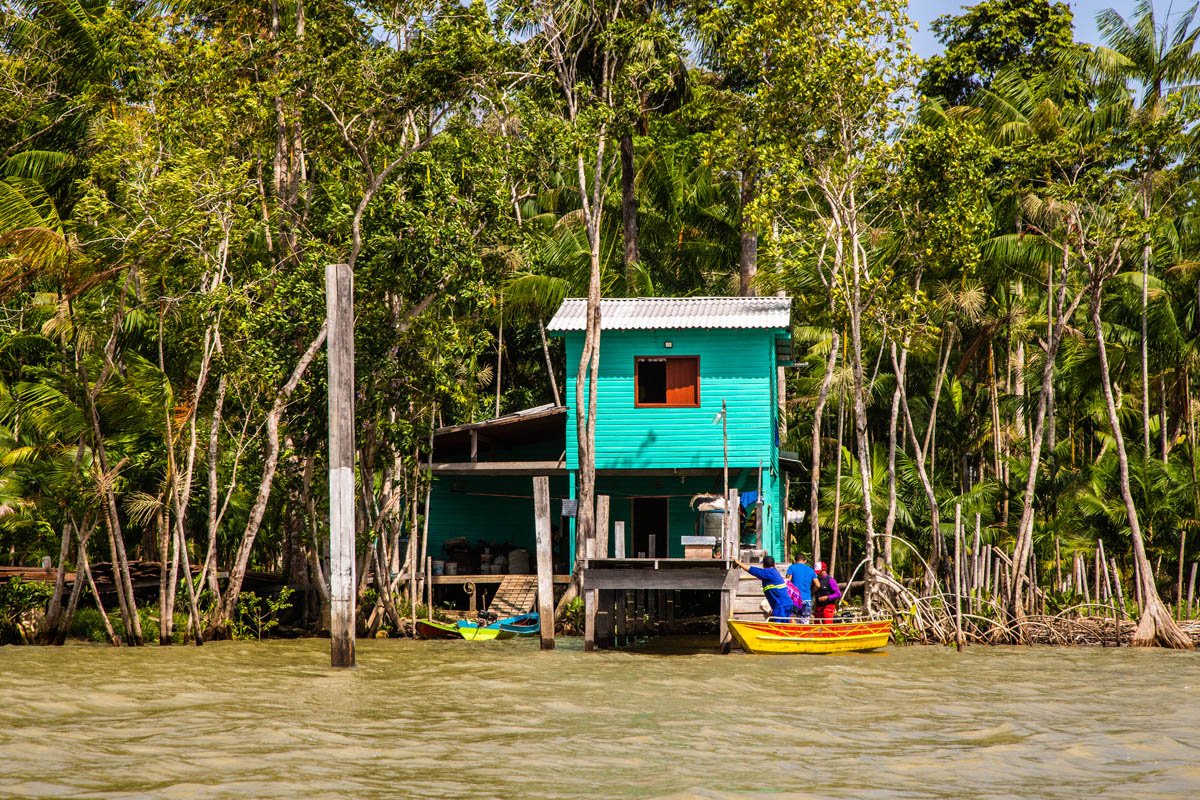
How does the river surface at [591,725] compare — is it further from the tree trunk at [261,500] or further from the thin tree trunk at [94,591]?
the tree trunk at [261,500]

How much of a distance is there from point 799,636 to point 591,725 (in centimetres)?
771

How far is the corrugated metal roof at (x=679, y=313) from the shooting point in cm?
2661

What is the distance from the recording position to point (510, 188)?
82.7 ft

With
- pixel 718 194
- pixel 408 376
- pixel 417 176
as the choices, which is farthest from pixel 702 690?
pixel 718 194

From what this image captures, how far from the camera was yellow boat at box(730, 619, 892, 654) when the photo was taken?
67.5 ft

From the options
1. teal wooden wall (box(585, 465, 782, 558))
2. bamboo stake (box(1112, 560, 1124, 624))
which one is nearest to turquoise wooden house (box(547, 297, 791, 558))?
teal wooden wall (box(585, 465, 782, 558))

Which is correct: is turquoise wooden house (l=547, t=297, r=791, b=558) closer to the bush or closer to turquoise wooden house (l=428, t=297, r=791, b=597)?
turquoise wooden house (l=428, t=297, r=791, b=597)

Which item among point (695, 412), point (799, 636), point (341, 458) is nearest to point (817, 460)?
point (695, 412)

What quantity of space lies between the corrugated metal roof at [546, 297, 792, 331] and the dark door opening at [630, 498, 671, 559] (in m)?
4.43

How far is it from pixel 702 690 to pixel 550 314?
18579 mm

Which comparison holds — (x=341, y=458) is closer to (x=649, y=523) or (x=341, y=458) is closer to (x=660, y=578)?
(x=660, y=578)

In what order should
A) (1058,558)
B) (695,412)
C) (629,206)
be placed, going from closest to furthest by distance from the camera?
(1058,558)
(695,412)
(629,206)

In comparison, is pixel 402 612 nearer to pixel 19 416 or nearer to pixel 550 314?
pixel 19 416

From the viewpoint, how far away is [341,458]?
56.4 ft
